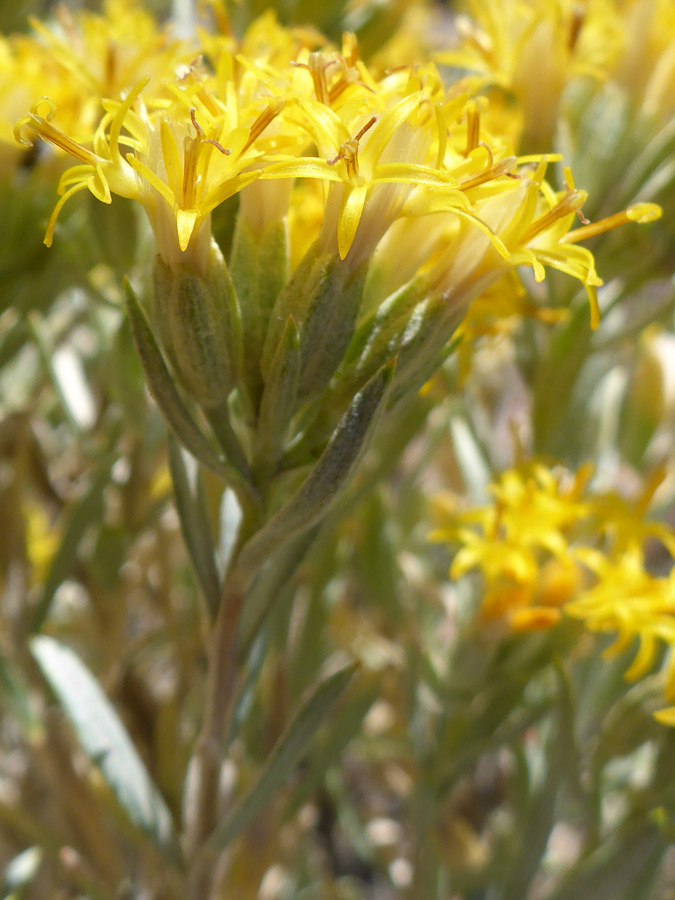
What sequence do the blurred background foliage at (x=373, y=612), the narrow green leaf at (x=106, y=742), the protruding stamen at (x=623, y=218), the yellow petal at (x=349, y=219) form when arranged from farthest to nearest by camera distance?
the blurred background foliage at (x=373, y=612) → the narrow green leaf at (x=106, y=742) → the protruding stamen at (x=623, y=218) → the yellow petal at (x=349, y=219)

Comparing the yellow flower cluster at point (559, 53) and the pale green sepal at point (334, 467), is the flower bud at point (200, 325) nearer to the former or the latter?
the pale green sepal at point (334, 467)

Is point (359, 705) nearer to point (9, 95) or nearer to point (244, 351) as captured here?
point (244, 351)

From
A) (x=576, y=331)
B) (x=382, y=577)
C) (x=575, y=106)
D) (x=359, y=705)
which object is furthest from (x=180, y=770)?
(x=575, y=106)

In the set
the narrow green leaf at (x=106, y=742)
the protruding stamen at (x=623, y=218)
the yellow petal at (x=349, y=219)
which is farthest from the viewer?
the narrow green leaf at (x=106, y=742)

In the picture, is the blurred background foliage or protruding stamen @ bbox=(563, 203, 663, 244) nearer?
protruding stamen @ bbox=(563, 203, 663, 244)

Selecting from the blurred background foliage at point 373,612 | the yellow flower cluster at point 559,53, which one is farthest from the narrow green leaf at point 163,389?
the yellow flower cluster at point 559,53

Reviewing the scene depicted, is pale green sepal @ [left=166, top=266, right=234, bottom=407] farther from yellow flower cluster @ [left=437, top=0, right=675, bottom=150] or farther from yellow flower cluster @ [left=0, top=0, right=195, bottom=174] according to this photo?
yellow flower cluster @ [left=437, top=0, right=675, bottom=150]

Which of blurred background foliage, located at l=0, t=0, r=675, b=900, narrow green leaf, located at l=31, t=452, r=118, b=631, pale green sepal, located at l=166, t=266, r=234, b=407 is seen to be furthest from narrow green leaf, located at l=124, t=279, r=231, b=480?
narrow green leaf, located at l=31, t=452, r=118, b=631
